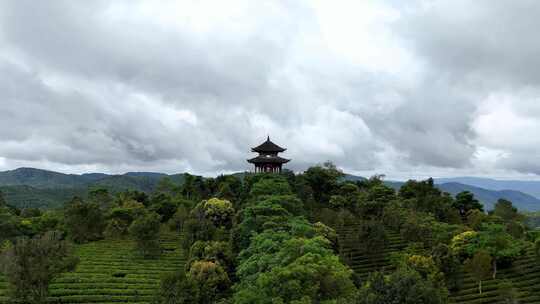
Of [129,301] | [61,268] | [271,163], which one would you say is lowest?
[129,301]

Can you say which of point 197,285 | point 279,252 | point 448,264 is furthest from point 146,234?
point 448,264

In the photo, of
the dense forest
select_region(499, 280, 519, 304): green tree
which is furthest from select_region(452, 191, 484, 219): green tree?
select_region(499, 280, 519, 304): green tree

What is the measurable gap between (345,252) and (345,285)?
30209mm

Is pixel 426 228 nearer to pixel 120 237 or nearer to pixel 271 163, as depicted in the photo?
pixel 271 163

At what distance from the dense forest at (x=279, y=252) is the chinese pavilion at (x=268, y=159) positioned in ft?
28.1

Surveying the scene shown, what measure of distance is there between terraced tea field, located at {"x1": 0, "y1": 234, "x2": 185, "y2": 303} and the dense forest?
150 mm

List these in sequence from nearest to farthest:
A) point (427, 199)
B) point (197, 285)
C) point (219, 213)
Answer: point (197, 285)
point (219, 213)
point (427, 199)

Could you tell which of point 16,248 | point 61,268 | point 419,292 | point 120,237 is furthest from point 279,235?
point 120,237

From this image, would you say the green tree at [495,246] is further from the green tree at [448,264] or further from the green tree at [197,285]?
the green tree at [197,285]

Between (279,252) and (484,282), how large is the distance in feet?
103

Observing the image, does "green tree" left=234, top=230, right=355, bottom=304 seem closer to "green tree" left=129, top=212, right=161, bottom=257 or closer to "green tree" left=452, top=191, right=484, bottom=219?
"green tree" left=129, top=212, right=161, bottom=257

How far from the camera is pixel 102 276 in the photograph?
165 feet

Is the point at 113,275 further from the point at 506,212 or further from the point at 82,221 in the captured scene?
the point at 506,212

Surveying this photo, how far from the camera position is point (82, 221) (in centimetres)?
6812
